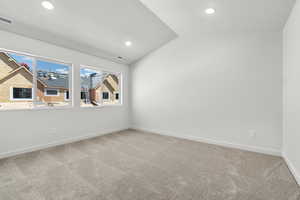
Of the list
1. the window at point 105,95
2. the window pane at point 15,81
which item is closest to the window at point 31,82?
the window pane at point 15,81

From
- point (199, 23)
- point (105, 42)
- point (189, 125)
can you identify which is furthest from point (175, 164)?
point (105, 42)

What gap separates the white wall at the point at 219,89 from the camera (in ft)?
8.97

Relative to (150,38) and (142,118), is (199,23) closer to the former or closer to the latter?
(150,38)

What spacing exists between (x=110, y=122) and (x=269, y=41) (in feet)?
14.5

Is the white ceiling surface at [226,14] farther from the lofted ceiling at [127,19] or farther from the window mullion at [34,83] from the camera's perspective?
the window mullion at [34,83]

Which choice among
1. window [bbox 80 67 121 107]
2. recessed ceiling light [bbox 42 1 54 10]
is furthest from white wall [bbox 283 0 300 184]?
window [bbox 80 67 121 107]

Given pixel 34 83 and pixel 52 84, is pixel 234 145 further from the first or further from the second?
pixel 34 83

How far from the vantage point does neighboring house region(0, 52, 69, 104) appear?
2.69 m

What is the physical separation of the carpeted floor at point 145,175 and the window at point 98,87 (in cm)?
150

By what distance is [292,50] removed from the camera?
2.11 meters

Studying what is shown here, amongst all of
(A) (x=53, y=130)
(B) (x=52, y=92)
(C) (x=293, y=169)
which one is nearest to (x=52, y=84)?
(B) (x=52, y=92)

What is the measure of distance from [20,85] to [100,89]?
1833 millimetres

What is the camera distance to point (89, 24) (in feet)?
9.14

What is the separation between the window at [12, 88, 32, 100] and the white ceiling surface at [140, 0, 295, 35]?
3.01 m
